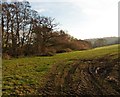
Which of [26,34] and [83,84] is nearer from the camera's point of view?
[83,84]

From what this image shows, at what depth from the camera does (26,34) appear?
1832 inches

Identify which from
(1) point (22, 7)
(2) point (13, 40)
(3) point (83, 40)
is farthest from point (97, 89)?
(3) point (83, 40)

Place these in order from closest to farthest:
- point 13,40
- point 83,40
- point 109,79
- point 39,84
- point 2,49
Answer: point 39,84 < point 109,79 < point 2,49 < point 13,40 < point 83,40

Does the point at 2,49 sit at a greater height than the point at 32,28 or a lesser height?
lesser

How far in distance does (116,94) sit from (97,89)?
4.11 ft

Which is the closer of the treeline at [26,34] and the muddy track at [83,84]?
the muddy track at [83,84]

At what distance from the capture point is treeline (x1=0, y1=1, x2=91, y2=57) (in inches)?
1665

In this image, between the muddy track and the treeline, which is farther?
the treeline

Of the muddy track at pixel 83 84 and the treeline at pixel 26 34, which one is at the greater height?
the treeline at pixel 26 34

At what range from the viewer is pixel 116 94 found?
12.0 m

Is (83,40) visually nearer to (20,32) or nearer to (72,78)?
(20,32)

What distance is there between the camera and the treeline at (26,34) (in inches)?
1665

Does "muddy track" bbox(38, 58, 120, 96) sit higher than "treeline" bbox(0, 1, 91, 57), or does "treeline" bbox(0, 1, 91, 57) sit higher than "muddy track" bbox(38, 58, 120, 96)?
"treeline" bbox(0, 1, 91, 57)

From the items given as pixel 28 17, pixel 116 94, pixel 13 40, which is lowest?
pixel 116 94
